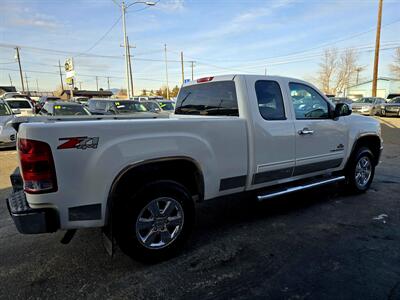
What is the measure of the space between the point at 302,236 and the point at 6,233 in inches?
148

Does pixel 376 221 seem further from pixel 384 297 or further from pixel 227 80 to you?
pixel 227 80

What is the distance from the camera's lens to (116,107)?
13352 millimetres

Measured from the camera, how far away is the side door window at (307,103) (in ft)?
13.4

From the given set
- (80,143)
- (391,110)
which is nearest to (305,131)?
(80,143)

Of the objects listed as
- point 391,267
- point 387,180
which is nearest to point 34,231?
point 391,267

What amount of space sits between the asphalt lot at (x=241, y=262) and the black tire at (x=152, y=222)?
0.16 metres

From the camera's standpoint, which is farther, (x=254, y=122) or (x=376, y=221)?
(x=376, y=221)

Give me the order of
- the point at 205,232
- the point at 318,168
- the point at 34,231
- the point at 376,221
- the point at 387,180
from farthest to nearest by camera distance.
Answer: the point at 387,180 < the point at 318,168 < the point at 376,221 < the point at 205,232 < the point at 34,231

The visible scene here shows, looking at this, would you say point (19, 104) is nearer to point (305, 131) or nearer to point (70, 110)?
point (70, 110)

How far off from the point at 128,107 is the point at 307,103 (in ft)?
34.6

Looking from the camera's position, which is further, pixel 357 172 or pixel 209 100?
pixel 357 172

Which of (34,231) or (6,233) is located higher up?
(34,231)

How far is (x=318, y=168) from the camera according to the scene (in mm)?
4426

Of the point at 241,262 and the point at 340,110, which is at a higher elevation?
the point at 340,110
